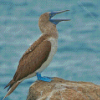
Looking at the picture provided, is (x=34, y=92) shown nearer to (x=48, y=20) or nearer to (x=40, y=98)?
(x=40, y=98)

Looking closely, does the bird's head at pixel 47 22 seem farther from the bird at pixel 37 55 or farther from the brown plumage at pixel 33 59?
the brown plumage at pixel 33 59

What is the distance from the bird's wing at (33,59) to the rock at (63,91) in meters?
0.63

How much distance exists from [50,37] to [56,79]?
1.64 m

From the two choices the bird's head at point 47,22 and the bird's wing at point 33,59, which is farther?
the bird's head at point 47,22

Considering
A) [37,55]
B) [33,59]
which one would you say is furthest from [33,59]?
[37,55]

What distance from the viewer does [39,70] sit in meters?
11.7

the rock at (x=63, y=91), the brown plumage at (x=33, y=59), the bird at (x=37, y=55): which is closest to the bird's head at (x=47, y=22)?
the bird at (x=37, y=55)

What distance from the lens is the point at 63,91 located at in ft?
35.9

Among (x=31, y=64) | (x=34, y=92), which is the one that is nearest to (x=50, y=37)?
(x=31, y=64)

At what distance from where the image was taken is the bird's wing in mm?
11547

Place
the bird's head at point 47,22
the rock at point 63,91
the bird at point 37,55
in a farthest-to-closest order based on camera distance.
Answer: the bird's head at point 47,22 < the bird at point 37,55 < the rock at point 63,91

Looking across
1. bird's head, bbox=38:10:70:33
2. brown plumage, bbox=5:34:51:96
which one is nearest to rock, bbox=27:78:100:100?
brown plumage, bbox=5:34:51:96

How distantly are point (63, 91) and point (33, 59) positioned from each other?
159 cm

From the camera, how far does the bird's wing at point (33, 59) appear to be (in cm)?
1155
